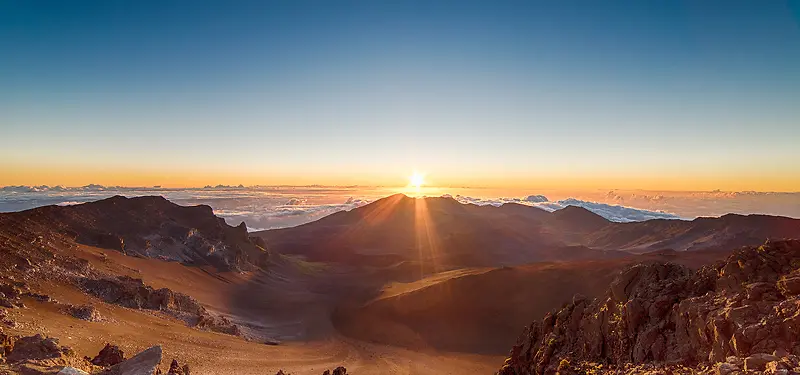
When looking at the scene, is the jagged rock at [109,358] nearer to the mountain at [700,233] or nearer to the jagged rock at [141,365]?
the jagged rock at [141,365]

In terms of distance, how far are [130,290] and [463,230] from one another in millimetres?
106585

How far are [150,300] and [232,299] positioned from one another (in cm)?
1563

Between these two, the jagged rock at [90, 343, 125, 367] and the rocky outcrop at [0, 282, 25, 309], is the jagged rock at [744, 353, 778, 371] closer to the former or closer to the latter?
the jagged rock at [90, 343, 125, 367]

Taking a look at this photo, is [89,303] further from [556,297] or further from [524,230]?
[524,230]

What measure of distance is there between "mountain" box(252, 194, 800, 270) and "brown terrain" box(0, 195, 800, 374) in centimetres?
451

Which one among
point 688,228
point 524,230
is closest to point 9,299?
point 688,228

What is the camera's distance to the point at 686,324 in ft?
32.5

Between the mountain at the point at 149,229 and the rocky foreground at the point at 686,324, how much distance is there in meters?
43.2

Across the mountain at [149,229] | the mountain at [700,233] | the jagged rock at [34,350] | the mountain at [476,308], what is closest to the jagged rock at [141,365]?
the jagged rock at [34,350]

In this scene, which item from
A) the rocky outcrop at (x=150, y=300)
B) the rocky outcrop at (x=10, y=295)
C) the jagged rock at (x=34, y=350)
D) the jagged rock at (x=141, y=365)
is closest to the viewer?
the jagged rock at (x=141, y=365)

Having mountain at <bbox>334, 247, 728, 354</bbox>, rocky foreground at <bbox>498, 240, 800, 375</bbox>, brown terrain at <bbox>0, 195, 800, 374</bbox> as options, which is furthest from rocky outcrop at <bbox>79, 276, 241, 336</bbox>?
rocky foreground at <bbox>498, 240, 800, 375</bbox>

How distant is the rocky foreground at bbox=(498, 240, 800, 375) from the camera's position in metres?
7.87

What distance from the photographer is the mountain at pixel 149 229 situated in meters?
46.2

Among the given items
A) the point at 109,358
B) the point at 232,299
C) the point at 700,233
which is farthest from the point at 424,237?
the point at 109,358
